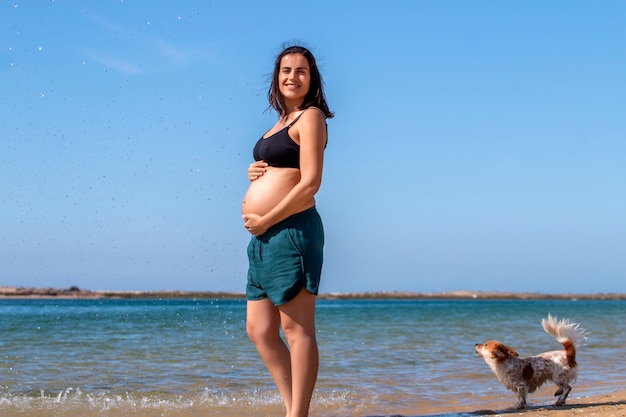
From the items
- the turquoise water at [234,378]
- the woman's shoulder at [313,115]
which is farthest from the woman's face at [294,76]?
the turquoise water at [234,378]

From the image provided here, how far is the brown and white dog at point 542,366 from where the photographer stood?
590 cm

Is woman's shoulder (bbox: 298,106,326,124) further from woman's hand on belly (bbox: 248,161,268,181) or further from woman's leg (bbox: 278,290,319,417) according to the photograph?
woman's leg (bbox: 278,290,319,417)

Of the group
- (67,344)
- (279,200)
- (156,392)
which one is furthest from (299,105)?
(67,344)

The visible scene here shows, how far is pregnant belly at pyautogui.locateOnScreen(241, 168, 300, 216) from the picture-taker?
3.70m

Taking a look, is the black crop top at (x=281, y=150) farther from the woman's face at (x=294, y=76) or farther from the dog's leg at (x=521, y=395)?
the dog's leg at (x=521, y=395)

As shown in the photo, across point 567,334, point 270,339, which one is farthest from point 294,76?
point 567,334

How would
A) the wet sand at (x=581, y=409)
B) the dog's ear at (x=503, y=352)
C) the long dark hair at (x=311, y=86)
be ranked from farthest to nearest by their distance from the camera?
the dog's ear at (x=503, y=352) < the wet sand at (x=581, y=409) < the long dark hair at (x=311, y=86)

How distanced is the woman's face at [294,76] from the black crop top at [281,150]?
7.2 inches

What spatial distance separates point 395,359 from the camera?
10.3 metres

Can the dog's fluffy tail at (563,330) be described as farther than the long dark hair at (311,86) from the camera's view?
Yes

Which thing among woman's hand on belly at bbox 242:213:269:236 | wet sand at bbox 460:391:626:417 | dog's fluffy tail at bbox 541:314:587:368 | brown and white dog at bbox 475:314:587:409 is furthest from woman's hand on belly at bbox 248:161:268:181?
dog's fluffy tail at bbox 541:314:587:368

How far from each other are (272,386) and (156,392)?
1.13 metres

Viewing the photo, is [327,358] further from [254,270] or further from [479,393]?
[254,270]

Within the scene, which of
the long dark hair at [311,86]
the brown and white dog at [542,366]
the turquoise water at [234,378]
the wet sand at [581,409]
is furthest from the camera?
the turquoise water at [234,378]
